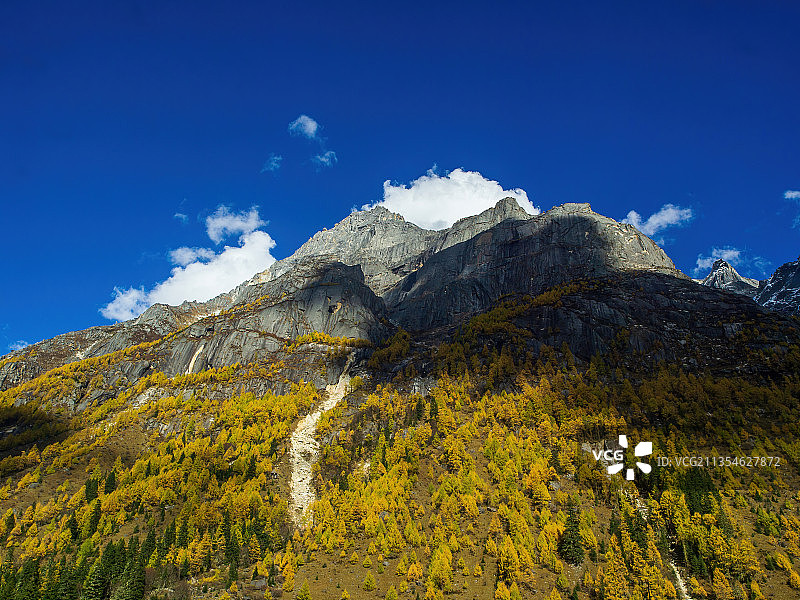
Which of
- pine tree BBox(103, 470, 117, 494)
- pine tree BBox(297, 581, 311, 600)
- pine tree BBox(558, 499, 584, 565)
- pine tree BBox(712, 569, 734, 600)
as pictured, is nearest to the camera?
pine tree BBox(712, 569, 734, 600)

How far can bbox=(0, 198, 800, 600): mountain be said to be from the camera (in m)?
79.5

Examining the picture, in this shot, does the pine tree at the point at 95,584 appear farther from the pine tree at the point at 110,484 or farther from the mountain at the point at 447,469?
the pine tree at the point at 110,484

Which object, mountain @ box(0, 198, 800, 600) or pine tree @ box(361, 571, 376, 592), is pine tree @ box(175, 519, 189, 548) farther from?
pine tree @ box(361, 571, 376, 592)

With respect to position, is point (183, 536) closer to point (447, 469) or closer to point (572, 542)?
point (447, 469)

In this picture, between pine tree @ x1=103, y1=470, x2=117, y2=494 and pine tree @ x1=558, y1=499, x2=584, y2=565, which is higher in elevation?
pine tree @ x1=103, y1=470, x2=117, y2=494

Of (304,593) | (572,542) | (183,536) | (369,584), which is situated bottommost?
(304,593)

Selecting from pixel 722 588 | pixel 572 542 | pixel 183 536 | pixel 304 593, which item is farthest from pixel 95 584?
pixel 722 588

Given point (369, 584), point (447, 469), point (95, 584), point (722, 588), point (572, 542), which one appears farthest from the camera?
point (447, 469)

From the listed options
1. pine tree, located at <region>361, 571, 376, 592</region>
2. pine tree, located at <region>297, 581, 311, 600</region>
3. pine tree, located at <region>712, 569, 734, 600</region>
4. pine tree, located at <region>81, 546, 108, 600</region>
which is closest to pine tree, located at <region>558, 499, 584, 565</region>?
pine tree, located at <region>712, 569, 734, 600</region>

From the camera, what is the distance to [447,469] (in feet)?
369

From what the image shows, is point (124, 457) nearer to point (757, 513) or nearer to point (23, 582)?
point (23, 582)

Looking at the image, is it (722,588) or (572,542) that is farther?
(572,542)

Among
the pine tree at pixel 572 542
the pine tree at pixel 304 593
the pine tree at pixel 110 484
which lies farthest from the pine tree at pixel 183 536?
the pine tree at pixel 572 542

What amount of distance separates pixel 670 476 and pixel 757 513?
584 inches
